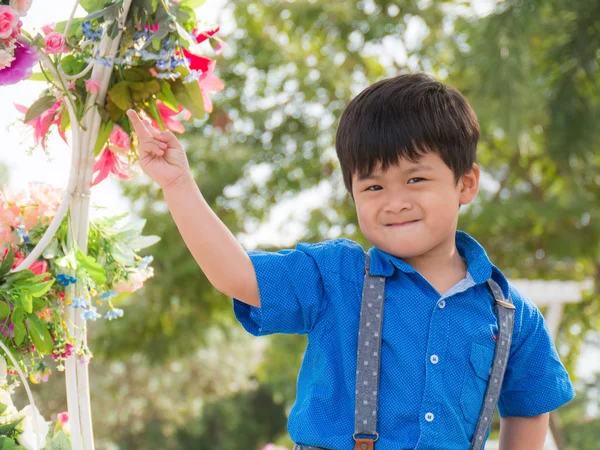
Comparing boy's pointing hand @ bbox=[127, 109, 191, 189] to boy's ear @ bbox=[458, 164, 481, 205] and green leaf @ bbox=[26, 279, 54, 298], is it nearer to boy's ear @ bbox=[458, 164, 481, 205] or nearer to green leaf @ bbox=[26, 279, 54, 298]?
green leaf @ bbox=[26, 279, 54, 298]

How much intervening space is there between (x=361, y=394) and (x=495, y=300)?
291mm

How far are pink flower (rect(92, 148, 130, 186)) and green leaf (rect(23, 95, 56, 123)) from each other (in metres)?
0.12

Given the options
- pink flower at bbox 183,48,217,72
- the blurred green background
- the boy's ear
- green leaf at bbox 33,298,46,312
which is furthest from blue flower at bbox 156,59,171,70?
the blurred green background

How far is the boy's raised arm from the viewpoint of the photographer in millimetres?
1107

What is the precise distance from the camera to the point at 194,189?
1.13 m

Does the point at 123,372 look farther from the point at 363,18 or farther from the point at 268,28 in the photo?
the point at 363,18

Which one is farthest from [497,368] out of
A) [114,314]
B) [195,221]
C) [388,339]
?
[114,314]

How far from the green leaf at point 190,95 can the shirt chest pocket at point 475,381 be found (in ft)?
2.02

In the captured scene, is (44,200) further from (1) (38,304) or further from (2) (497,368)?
(2) (497,368)

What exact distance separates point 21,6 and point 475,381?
36.1 inches

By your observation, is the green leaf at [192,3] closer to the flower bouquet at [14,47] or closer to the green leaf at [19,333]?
the flower bouquet at [14,47]

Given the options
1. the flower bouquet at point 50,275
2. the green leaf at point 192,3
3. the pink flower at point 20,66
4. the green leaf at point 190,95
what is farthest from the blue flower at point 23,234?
the green leaf at point 192,3

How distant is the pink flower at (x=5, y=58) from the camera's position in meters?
1.15

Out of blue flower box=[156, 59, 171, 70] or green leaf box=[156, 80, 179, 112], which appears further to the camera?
green leaf box=[156, 80, 179, 112]
